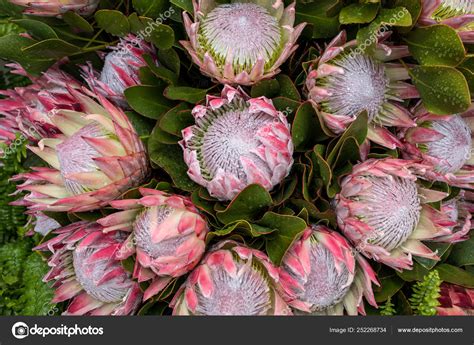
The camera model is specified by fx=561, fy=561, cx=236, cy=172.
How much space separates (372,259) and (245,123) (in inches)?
21.2

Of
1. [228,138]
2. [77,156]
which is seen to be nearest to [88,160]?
[77,156]

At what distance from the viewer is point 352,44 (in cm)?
150

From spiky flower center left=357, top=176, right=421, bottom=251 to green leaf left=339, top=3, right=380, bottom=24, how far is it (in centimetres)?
41

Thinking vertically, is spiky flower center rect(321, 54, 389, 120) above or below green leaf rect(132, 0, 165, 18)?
below

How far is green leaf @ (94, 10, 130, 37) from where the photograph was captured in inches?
62.7

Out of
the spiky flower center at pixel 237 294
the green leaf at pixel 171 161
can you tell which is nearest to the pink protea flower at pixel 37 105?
the green leaf at pixel 171 161

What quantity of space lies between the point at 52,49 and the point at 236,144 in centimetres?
66

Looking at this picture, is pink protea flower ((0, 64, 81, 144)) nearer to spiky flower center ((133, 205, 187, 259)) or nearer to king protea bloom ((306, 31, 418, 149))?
spiky flower center ((133, 205, 187, 259))

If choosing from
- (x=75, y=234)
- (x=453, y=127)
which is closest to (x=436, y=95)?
(x=453, y=127)

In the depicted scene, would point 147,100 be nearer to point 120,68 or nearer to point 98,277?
point 120,68

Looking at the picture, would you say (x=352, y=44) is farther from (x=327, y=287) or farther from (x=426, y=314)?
(x=426, y=314)

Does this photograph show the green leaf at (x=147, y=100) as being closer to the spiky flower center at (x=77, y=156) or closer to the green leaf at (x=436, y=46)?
the spiky flower center at (x=77, y=156)
